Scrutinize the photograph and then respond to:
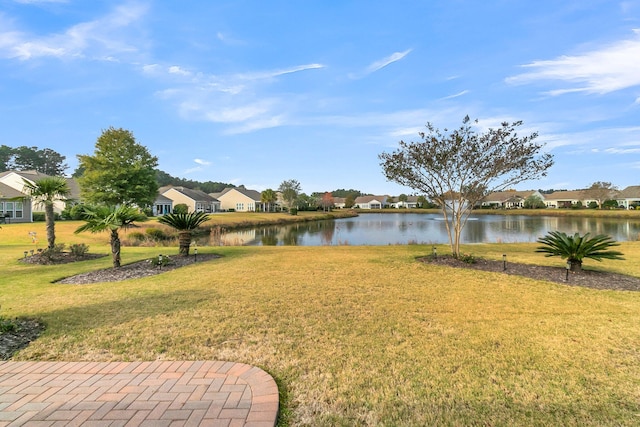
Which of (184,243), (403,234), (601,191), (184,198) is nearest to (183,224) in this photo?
(184,243)

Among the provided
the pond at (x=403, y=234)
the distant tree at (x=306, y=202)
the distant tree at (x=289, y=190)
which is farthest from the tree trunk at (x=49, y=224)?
the distant tree at (x=306, y=202)

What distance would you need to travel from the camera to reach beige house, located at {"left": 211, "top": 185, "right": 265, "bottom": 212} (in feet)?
220

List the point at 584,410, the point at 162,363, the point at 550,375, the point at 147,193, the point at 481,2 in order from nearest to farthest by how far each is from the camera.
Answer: the point at 584,410 < the point at 550,375 < the point at 162,363 < the point at 481,2 < the point at 147,193

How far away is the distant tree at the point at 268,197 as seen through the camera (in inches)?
2652

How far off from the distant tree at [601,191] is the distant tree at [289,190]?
5964cm

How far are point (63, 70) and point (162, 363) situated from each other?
13.3 m

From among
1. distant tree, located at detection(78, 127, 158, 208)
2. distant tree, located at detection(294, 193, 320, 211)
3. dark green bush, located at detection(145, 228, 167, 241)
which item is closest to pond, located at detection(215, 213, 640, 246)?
dark green bush, located at detection(145, 228, 167, 241)

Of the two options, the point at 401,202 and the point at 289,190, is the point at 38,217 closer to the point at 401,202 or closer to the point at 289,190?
the point at 289,190

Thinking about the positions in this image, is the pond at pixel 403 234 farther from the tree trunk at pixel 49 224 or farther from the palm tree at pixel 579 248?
the palm tree at pixel 579 248

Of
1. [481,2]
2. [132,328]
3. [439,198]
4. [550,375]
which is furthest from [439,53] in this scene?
[132,328]

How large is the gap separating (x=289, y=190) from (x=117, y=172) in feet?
127

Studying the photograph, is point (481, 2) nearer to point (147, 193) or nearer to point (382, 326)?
point (382, 326)

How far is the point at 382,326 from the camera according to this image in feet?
14.5

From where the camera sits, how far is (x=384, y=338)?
3998mm
